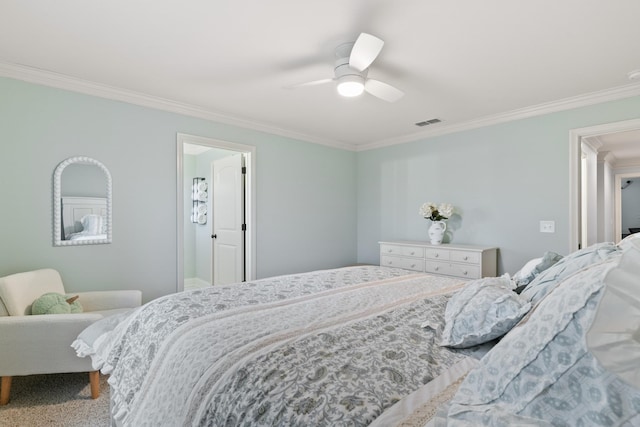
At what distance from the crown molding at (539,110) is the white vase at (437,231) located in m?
1.18

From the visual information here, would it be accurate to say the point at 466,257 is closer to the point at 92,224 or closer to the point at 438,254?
the point at 438,254

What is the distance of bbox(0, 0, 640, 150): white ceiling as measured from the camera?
1.86 metres

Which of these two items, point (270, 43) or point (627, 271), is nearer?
point (627, 271)

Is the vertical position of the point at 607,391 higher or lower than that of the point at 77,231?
lower

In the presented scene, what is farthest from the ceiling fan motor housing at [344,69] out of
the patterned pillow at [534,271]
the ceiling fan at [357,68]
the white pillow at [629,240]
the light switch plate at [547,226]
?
the light switch plate at [547,226]

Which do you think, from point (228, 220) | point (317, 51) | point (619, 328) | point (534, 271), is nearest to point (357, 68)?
point (317, 51)

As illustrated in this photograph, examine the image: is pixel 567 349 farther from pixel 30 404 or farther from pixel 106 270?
pixel 106 270

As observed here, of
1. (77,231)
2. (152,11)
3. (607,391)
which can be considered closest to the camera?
(607,391)

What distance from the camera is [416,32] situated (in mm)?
2068

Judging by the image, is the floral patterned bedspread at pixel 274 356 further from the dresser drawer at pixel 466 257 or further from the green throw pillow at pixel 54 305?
the dresser drawer at pixel 466 257

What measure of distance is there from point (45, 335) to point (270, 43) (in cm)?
241

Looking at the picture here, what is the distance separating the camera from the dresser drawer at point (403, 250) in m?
4.00

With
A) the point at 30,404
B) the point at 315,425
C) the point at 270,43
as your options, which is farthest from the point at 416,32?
the point at 30,404

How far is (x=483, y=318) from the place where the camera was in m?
1.15
